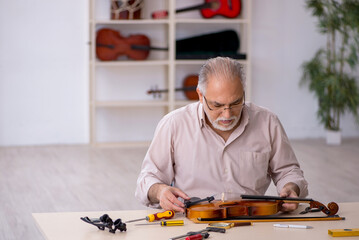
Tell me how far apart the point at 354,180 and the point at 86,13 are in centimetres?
340

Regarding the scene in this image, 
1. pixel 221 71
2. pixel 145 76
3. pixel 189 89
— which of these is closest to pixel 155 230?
pixel 221 71

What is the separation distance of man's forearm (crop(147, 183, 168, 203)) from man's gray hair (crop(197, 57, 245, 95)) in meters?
0.41

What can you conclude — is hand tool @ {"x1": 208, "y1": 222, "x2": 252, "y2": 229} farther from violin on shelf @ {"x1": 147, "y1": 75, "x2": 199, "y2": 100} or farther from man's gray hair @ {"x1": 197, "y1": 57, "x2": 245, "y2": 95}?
violin on shelf @ {"x1": 147, "y1": 75, "x2": 199, "y2": 100}

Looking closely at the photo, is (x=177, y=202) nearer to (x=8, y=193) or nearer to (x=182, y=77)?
(x=8, y=193)

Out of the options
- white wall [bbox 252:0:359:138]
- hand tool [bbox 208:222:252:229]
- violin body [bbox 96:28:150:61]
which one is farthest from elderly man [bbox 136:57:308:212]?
white wall [bbox 252:0:359:138]

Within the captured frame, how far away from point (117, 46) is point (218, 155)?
4526 millimetres

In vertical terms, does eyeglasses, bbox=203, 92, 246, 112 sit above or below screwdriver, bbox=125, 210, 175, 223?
above

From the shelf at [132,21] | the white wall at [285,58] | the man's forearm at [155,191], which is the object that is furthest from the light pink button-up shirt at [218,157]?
the white wall at [285,58]

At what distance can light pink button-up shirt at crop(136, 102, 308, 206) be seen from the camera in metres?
2.77

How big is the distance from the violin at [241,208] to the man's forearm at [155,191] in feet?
0.75

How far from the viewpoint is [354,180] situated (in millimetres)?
5715

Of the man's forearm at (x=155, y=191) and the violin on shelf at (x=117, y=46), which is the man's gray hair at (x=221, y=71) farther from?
the violin on shelf at (x=117, y=46)

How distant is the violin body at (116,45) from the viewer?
23.3ft

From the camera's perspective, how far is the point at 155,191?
2600 millimetres
